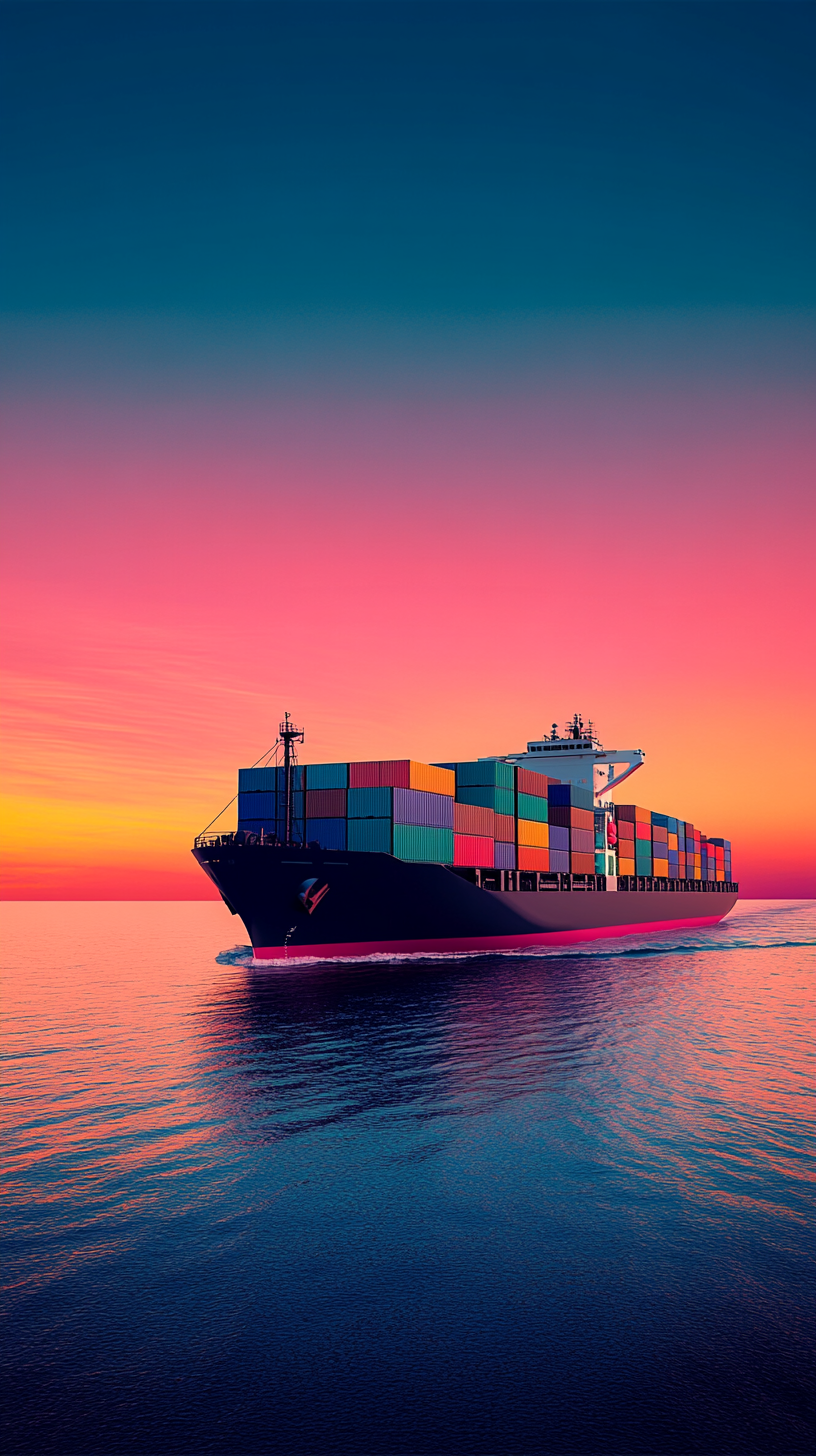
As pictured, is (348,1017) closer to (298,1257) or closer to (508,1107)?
(508,1107)

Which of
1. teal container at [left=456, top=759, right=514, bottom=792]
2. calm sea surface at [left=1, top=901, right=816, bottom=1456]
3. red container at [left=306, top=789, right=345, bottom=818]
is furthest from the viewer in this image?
teal container at [left=456, top=759, right=514, bottom=792]

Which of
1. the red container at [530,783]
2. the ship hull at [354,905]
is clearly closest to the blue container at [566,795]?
the red container at [530,783]

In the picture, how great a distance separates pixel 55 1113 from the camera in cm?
1638

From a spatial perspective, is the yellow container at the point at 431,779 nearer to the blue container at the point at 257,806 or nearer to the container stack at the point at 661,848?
the blue container at the point at 257,806

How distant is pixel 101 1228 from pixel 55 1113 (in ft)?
22.4

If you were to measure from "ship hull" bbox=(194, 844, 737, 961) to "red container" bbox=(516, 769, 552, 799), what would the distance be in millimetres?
6941

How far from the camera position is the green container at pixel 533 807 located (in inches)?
2089

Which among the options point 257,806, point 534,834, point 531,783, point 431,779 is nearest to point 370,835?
point 431,779

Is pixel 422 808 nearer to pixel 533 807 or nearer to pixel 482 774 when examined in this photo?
pixel 482 774

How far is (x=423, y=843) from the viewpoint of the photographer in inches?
1670

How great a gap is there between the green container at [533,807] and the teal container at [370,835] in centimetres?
1439

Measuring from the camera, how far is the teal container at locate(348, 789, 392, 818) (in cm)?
4100

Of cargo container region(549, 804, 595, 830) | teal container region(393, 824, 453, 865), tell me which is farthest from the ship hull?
cargo container region(549, 804, 595, 830)

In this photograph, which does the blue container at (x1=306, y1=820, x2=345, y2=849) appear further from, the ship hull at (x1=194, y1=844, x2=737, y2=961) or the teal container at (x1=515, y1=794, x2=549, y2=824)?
the teal container at (x1=515, y1=794, x2=549, y2=824)
